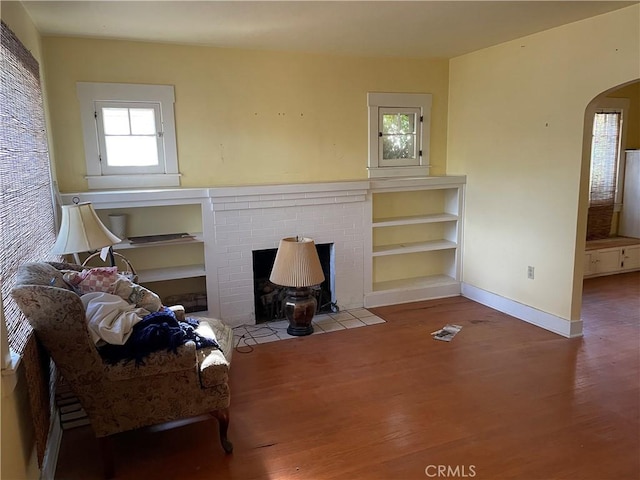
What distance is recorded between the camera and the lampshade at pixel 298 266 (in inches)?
155

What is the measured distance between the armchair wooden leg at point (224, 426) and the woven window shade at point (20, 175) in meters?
0.97

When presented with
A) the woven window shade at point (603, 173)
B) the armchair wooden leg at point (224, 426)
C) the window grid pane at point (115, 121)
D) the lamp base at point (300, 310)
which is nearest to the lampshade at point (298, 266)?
the lamp base at point (300, 310)

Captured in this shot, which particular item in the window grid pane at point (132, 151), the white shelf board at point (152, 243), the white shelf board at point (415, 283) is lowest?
the white shelf board at point (415, 283)

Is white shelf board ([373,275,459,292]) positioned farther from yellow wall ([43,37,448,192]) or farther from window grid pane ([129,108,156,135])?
window grid pane ([129,108,156,135])

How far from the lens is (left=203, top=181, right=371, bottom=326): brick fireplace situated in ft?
13.6

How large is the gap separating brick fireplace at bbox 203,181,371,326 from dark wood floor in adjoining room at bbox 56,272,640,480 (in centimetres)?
62

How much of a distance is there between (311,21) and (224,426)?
8.93 feet

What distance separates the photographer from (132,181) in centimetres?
411

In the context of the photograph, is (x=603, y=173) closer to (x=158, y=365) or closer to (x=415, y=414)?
(x=415, y=414)

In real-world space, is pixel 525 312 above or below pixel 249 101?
below

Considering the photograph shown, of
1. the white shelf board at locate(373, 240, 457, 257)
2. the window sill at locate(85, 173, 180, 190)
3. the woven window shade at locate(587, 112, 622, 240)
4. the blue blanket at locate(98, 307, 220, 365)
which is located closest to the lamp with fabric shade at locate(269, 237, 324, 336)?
the white shelf board at locate(373, 240, 457, 257)

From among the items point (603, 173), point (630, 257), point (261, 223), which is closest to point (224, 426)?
point (261, 223)

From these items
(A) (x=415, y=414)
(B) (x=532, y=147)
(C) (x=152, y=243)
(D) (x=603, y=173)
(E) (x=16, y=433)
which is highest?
(B) (x=532, y=147)

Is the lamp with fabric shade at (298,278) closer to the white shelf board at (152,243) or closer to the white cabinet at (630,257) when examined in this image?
the white shelf board at (152,243)
